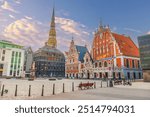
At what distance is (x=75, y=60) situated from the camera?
62.7m

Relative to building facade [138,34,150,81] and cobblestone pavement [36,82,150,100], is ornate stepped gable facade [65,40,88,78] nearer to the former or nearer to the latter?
building facade [138,34,150,81]

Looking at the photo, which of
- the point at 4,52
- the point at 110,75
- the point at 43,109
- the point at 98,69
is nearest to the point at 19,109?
the point at 43,109

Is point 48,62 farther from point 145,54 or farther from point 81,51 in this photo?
point 145,54

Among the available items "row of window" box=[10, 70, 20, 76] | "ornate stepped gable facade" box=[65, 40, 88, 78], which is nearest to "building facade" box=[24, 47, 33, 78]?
"row of window" box=[10, 70, 20, 76]

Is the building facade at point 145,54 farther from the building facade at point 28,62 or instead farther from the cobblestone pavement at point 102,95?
the building facade at point 28,62

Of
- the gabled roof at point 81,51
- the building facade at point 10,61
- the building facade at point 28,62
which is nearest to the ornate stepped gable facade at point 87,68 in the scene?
the gabled roof at point 81,51

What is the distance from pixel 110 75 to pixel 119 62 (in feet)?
17.0

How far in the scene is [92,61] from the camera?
5500 centimetres

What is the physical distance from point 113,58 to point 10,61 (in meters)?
46.3

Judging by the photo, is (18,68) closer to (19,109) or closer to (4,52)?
(4,52)

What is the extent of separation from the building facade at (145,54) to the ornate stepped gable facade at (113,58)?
30.3 feet

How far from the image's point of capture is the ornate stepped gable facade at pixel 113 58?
43697 mm

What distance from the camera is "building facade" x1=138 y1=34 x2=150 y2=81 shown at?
105 feet

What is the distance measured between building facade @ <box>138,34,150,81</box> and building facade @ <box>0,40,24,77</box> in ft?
180
